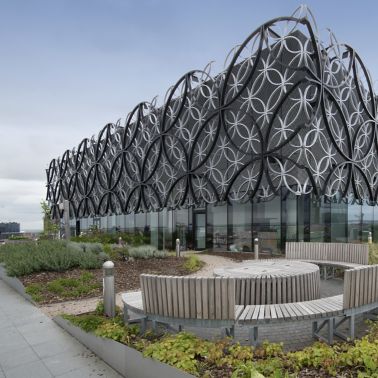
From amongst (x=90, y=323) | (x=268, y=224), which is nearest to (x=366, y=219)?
(x=268, y=224)

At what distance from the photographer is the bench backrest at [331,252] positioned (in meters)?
10.9

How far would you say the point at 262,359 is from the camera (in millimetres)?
4203

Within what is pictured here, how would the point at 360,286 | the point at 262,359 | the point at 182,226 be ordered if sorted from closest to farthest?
the point at 262,359 < the point at 360,286 < the point at 182,226

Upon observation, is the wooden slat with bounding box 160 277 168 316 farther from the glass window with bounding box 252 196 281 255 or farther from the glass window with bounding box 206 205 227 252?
the glass window with bounding box 206 205 227 252

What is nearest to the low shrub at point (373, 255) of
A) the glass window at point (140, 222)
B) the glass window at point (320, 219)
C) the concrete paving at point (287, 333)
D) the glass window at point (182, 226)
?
the concrete paving at point (287, 333)

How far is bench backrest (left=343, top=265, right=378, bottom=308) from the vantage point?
5.53m

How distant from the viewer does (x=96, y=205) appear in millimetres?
38094

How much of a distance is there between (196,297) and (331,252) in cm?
837

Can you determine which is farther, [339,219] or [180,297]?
[339,219]

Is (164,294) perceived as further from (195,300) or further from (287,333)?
(287,333)

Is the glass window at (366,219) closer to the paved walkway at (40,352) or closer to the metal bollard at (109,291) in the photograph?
the metal bollard at (109,291)

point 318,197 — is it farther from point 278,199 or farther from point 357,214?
point 357,214

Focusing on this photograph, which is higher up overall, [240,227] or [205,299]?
[205,299]

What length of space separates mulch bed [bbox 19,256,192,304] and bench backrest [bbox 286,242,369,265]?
3978mm
